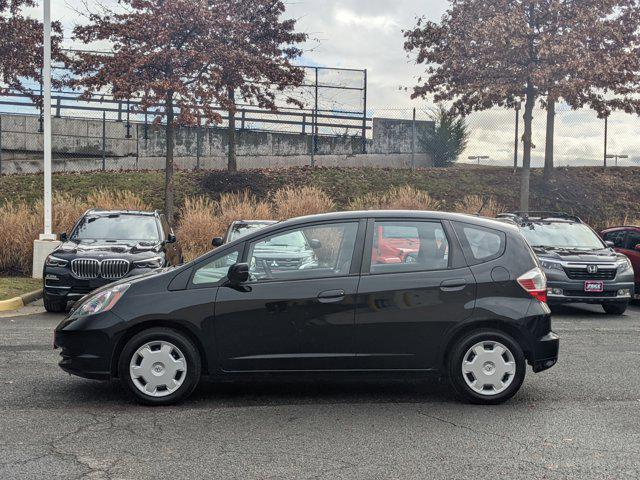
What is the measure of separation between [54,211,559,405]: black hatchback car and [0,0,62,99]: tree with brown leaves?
17860mm

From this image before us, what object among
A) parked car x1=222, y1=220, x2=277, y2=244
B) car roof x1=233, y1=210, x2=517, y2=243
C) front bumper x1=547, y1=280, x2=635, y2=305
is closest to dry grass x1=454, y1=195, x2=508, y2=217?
front bumper x1=547, y1=280, x2=635, y2=305

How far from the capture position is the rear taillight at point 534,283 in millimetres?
6227

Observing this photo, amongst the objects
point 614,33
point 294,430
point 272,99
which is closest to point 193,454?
point 294,430

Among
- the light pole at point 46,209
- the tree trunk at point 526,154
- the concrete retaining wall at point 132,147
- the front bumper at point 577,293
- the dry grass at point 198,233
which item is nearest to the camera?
the front bumper at point 577,293

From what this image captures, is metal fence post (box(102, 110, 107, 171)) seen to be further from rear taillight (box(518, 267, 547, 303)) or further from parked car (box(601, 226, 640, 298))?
rear taillight (box(518, 267, 547, 303))

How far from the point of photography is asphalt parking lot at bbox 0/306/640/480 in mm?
4578

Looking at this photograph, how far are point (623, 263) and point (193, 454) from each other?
9739 millimetres

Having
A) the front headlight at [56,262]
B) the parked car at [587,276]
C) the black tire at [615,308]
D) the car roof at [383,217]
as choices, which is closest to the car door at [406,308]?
the car roof at [383,217]

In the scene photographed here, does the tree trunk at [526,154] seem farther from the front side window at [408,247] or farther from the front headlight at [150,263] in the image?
the front side window at [408,247]

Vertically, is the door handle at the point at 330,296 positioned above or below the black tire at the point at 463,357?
above

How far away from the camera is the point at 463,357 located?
612 cm

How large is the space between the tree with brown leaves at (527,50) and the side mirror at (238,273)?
1605 cm

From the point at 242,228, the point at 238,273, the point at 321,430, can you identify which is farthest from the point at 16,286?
the point at 321,430

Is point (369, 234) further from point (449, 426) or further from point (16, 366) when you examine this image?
point (16, 366)
